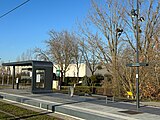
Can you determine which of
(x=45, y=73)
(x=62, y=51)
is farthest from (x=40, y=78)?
(x=62, y=51)

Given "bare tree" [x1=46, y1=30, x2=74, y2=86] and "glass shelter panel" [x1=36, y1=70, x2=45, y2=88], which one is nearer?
"glass shelter panel" [x1=36, y1=70, x2=45, y2=88]

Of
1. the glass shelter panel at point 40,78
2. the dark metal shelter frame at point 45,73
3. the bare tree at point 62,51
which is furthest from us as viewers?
the bare tree at point 62,51

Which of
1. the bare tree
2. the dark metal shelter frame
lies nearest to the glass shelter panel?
the dark metal shelter frame

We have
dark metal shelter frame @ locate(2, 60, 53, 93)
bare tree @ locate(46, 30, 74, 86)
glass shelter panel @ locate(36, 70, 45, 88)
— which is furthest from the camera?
bare tree @ locate(46, 30, 74, 86)

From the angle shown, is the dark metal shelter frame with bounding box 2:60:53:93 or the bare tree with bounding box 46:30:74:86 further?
the bare tree with bounding box 46:30:74:86

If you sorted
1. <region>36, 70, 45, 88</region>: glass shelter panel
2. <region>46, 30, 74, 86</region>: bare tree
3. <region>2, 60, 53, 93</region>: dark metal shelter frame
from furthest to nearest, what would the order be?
<region>46, 30, 74, 86</region>: bare tree < <region>36, 70, 45, 88</region>: glass shelter panel < <region>2, 60, 53, 93</region>: dark metal shelter frame

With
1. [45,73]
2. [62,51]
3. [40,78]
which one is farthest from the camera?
[62,51]

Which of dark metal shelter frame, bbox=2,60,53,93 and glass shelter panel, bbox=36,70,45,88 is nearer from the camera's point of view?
dark metal shelter frame, bbox=2,60,53,93

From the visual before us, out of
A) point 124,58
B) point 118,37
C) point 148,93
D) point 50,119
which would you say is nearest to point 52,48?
point 118,37

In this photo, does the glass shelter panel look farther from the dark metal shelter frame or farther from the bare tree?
the bare tree

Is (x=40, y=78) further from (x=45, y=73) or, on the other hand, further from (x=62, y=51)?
(x=62, y=51)

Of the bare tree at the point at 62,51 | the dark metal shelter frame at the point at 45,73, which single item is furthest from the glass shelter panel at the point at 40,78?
the bare tree at the point at 62,51

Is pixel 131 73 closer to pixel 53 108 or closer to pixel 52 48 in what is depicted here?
pixel 53 108

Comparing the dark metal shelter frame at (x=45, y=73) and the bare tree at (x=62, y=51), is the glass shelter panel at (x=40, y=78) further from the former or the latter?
the bare tree at (x=62, y=51)
